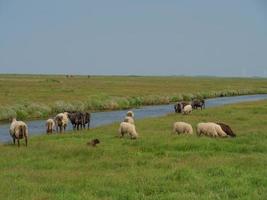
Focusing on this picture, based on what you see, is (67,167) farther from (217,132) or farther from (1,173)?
(217,132)

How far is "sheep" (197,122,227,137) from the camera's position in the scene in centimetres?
2289

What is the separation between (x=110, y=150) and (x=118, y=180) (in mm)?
5154

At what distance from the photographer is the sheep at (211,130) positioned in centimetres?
2289

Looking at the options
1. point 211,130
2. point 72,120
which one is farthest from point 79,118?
point 211,130

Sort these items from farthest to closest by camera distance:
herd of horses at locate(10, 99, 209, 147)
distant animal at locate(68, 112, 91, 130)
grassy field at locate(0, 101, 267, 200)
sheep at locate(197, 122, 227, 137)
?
distant animal at locate(68, 112, 91, 130) < herd of horses at locate(10, 99, 209, 147) < sheep at locate(197, 122, 227, 137) < grassy field at locate(0, 101, 267, 200)

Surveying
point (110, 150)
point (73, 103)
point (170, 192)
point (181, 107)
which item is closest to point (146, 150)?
point (110, 150)

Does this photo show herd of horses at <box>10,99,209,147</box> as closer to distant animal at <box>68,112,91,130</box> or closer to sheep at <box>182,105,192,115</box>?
distant animal at <box>68,112,91,130</box>

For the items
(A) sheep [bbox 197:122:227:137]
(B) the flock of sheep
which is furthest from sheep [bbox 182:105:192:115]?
(A) sheep [bbox 197:122:227:137]

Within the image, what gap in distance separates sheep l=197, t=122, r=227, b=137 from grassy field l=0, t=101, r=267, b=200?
59.0 inches

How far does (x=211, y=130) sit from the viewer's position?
2297 centimetres

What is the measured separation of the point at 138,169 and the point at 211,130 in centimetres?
890

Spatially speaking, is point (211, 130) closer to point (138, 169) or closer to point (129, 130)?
point (129, 130)

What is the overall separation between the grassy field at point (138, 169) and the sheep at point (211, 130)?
1.50 meters

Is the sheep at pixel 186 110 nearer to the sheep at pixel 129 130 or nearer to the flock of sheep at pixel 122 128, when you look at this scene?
the flock of sheep at pixel 122 128
